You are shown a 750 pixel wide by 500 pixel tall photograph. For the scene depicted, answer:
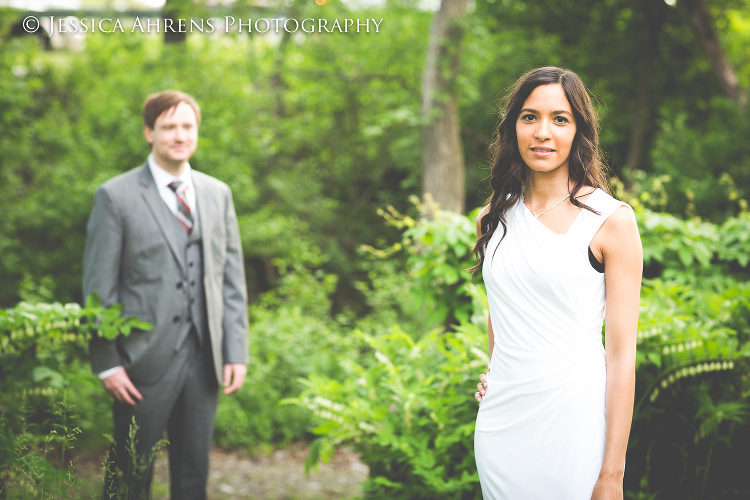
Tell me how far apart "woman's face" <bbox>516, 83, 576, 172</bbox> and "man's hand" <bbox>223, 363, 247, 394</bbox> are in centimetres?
200

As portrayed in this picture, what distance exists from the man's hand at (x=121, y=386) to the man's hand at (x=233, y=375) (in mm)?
479

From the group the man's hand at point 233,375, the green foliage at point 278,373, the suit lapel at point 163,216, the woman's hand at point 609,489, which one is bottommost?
the green foliage at point 278,373

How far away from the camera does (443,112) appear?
27.1ft

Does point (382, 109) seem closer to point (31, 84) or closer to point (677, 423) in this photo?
point (31, 84)

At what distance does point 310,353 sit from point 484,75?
7613 mm

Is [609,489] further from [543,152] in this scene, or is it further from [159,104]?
[159,104]

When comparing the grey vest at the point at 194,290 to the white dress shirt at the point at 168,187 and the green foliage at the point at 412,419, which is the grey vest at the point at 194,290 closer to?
the white dress shirt at the point at 168,187

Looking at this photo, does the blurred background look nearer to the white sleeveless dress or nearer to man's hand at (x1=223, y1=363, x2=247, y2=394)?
man's hand at (x1=223, y1=363, x2=247, y2=394)

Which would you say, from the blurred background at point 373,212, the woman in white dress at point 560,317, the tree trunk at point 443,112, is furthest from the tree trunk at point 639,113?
the woman in white dress at point 560,317

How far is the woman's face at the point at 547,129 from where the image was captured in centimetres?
175

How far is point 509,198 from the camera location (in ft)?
6.33

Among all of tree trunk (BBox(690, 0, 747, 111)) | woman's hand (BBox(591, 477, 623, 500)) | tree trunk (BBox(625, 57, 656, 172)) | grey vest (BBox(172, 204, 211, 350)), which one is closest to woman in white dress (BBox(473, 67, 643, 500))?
woman's hand (BBox(591, 477, 623, 500))

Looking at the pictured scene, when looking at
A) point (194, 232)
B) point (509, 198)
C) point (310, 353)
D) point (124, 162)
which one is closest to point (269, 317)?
point (310, 353)

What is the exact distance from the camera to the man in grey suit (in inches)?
112
